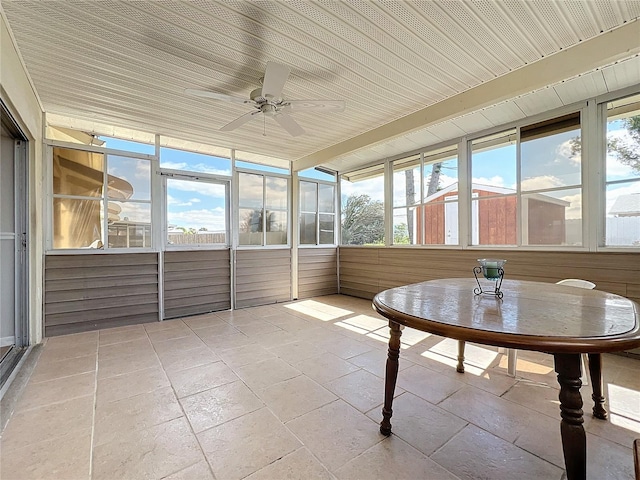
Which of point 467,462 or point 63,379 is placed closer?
point 467,462

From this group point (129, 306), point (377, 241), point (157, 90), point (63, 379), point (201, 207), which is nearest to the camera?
point (63, 379)

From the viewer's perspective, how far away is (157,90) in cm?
294

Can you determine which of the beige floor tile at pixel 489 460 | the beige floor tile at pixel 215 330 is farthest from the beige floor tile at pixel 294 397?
the beige floor tile at pixel 215 330

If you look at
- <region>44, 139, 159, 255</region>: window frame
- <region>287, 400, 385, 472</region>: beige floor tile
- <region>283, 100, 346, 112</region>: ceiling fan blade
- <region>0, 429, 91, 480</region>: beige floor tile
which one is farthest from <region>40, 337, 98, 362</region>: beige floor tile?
<region>283, 100, 346, 112</region>: ceiling fan blade

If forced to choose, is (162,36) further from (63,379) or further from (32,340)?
(32,340)

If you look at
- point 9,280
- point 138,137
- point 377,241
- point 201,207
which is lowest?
point 9,280

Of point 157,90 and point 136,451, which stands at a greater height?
point 157,90

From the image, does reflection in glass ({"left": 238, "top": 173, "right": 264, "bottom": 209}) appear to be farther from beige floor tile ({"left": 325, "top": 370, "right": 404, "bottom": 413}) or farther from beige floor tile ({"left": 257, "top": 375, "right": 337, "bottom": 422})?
Result: beige floor tile ({"left": 325, "top": 370, "right": 404, "bottom": 413})

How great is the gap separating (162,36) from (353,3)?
143cm

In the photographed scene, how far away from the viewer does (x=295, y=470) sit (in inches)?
56.3

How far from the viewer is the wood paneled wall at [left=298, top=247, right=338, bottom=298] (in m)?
5.66

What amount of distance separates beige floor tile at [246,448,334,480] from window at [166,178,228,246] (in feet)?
11.9

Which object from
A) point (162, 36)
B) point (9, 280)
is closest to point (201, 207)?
point (9, 280)

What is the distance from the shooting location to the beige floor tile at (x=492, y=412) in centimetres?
172
